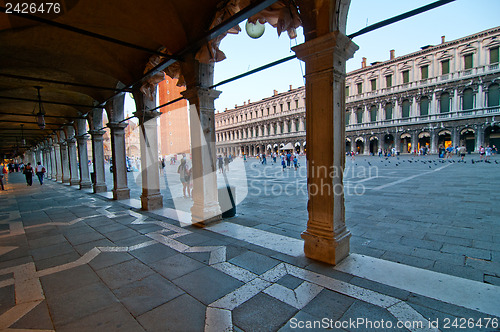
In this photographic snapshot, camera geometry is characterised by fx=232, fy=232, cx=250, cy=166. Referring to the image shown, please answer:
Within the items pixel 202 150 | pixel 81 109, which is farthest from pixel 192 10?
pixel 81 109

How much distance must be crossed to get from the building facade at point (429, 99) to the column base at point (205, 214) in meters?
35.2

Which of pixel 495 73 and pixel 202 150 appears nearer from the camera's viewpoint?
pixel 202 150

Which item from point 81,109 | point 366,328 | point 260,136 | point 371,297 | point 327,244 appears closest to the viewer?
point 366,328

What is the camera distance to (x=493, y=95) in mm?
26484

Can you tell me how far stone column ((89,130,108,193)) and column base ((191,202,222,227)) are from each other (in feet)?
22.7

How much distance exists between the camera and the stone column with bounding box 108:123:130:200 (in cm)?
771

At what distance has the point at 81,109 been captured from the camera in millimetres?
10234

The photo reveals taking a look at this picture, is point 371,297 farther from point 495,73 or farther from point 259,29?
point 495,73

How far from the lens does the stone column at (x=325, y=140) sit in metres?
2.88

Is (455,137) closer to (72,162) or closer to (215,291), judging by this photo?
(215,291)

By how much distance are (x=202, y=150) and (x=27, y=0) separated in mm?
3832

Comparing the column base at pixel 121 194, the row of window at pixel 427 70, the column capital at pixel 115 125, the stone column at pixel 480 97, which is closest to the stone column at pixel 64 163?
the column base at pixel 121 194

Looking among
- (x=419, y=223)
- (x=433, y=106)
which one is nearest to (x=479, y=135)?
(x=433, y=106)

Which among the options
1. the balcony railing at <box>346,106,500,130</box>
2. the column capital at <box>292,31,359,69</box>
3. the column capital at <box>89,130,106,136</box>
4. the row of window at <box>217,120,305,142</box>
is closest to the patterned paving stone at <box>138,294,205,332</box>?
the column capital at <box>292,31,359,69</box>
